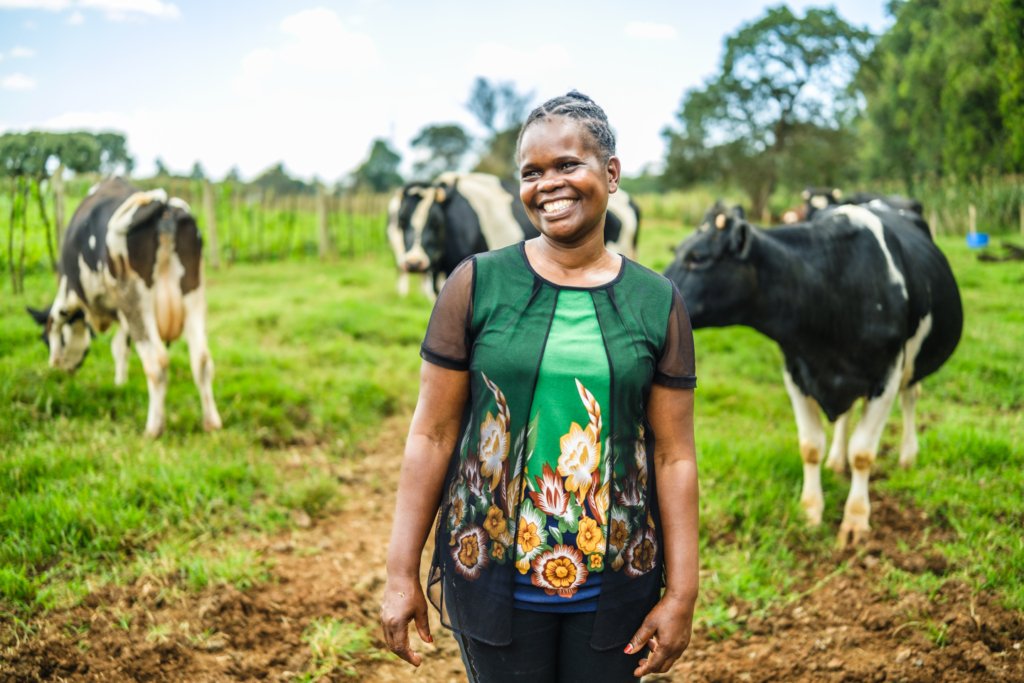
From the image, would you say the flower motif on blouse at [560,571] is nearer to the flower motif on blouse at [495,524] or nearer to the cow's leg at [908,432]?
the flower motif on blouse at [495,524]

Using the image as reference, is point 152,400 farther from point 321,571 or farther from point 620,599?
point 620,599

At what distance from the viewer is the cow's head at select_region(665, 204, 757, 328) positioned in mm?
4008

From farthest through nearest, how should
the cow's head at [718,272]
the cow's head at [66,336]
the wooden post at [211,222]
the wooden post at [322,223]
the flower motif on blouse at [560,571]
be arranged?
1. the wooden post at [322,223]
2. the wooden post at [211,222]
3. the cow's head at [66,336]
4. the cow's head at [718,272]
5. the flower motif on blouse at [560,571]

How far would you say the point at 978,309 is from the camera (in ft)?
25.0

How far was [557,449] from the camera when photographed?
162 cm

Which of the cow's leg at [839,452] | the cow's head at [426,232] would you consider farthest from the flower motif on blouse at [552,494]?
the cow's head at [426,232]

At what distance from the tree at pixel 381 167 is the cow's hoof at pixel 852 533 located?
5101cm

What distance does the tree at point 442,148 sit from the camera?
60.8 metres

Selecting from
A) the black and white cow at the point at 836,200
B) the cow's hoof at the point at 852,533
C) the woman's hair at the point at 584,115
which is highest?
the black and white cow at the point at 836,200

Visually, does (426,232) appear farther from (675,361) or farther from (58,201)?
(675,361)

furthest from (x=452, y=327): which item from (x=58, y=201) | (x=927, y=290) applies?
(x=58, y=201)

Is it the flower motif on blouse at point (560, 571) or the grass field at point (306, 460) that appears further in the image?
the grass field at point (306, 460)

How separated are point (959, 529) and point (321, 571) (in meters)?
3.21

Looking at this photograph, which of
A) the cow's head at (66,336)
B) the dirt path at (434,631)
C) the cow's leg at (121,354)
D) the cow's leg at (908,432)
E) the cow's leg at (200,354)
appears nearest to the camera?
the dirt path at (434,631)
